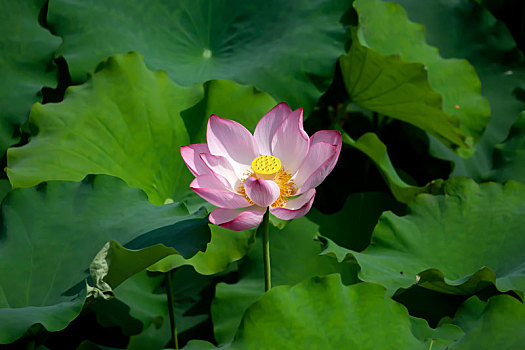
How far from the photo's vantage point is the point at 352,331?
2.84 feet

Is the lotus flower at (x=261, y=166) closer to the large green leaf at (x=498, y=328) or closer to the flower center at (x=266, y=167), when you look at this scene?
the flower center at (x=266, y=167)

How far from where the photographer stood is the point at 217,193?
0.82 metres

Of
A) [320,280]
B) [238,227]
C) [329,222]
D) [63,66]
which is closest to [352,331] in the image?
[320,280]

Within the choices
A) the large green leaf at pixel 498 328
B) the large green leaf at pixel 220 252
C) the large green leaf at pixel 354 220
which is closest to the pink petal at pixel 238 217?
the large green leaf at pixel 220 252

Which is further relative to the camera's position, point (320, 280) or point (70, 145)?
point (70, 145)

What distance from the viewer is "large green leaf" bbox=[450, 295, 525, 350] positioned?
837mm

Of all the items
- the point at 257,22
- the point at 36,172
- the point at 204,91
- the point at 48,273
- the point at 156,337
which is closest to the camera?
the point at 48,273

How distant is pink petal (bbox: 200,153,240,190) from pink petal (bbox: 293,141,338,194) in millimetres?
98

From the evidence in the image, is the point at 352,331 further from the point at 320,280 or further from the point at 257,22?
the point at 257,22

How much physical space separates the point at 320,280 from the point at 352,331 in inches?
3.4

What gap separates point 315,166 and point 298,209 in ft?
0.31

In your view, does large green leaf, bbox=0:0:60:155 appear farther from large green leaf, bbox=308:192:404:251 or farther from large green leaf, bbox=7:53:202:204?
large green leaf, bbox=308:192:404:251

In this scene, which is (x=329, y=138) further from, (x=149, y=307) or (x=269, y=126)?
(x=149, y=307)

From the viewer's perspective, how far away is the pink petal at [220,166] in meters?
0.90
